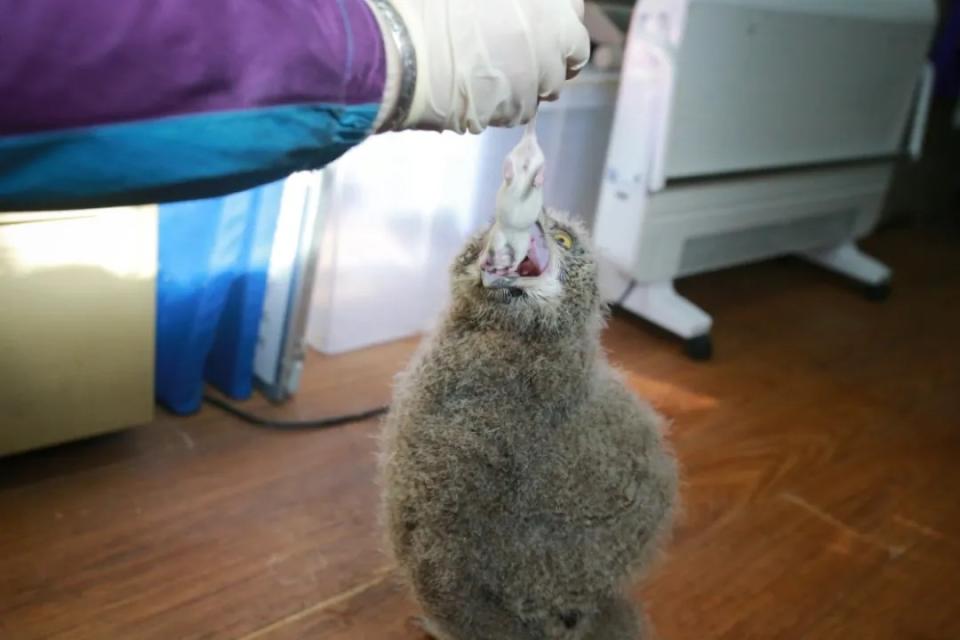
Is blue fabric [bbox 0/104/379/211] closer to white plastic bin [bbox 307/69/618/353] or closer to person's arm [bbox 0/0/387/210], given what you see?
person's arm [bbox 0/0/387/210]

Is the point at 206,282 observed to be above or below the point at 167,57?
below

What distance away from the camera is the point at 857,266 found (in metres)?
1.57

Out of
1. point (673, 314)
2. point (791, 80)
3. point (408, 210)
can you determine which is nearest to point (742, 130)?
point (791, 80)

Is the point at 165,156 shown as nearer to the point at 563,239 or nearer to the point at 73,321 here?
the point at 563,239

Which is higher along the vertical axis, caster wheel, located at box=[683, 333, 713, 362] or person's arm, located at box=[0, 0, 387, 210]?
person's arm, located at box=[0, 0, 387, 210]

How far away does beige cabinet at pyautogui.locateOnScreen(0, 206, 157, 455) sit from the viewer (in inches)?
28.5

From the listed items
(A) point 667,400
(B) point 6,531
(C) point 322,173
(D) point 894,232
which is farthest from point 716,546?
(D) point 894,232

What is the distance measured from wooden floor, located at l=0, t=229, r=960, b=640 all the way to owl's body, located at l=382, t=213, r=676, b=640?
0.20 metres

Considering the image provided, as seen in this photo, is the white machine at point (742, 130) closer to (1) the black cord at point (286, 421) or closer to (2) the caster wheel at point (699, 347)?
(2) the caster wheel at point (699, 347)

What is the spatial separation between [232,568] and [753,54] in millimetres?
883

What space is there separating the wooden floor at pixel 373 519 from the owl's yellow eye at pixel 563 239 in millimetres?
359

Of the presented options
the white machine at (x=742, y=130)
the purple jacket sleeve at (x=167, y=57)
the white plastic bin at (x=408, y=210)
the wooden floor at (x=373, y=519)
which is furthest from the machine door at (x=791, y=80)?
the purple jacket sleeve at (x=167, y=57)

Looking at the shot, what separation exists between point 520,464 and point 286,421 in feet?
1.68

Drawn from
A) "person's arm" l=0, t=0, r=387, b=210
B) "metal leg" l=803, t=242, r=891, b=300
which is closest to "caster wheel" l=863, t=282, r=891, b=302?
"metal leg" l=803, t=242, r=891, b=300
